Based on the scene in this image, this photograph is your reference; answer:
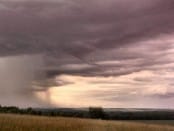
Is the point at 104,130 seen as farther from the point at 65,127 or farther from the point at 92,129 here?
the point at 65,127

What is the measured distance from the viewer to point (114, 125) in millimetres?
20453

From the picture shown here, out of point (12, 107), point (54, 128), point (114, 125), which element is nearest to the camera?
point (54, 128)

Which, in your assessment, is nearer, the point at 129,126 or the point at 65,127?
the point at 65,127

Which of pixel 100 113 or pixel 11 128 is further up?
pixel 100 113

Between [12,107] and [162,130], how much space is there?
37806 mm

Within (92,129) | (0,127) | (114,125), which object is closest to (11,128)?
(0,127)

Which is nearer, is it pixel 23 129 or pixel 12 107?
pixel 23 129

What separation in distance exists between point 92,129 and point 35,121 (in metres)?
2.32

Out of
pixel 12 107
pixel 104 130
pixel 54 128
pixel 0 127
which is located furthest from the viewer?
pixel 12 107

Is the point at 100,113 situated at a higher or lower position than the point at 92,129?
higher

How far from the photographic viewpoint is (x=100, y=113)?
197 feet

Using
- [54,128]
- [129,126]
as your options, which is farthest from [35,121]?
[129,126]

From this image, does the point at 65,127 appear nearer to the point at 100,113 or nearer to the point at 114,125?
the point at 114,125

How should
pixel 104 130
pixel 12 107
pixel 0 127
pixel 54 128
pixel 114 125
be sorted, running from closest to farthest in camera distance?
pixel 0 127, pixel 54 128, pixel 104 130, pixel 114 125, pixel 12 107
